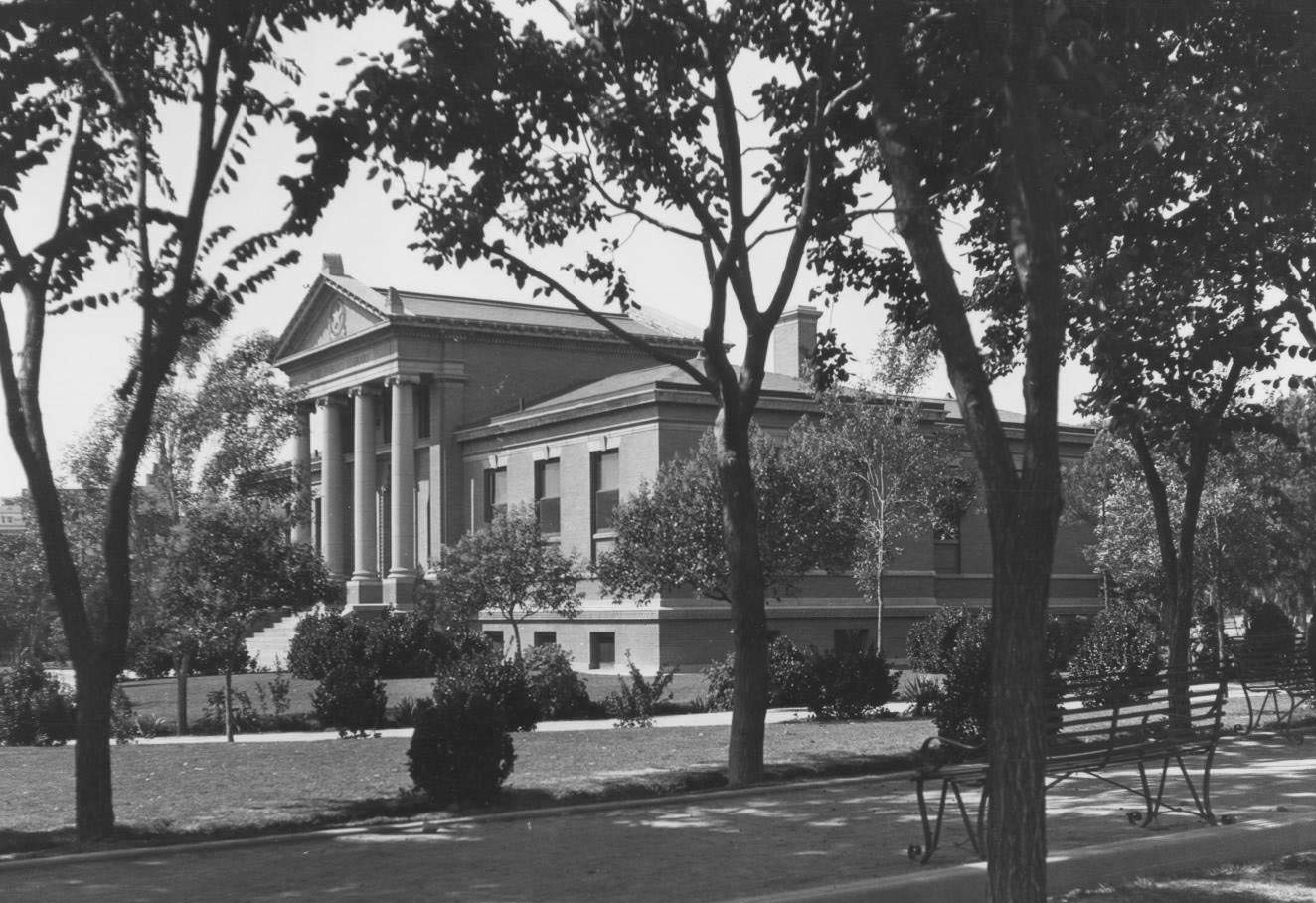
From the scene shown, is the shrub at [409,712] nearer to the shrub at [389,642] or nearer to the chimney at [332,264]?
the shrub at [389,642]

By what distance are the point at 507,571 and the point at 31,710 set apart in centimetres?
1191

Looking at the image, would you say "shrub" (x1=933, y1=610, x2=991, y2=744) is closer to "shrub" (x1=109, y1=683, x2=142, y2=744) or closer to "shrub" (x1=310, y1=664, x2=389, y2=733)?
"shrub" (x1=310, y1=664, x2=389, y2=733)

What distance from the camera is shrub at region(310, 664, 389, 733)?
21672 mm

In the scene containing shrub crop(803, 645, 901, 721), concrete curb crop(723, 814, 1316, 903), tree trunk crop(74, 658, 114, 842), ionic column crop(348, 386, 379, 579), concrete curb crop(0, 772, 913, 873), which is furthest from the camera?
ionic column crop(348, 386, 379, 579)

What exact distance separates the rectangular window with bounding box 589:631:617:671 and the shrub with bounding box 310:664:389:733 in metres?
16.7

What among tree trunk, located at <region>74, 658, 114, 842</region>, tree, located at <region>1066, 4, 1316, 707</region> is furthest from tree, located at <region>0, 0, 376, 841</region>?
tree, located at <region>1066, 4, 1316, 707</region>

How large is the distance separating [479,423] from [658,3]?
1393 inches

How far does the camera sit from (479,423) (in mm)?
46750

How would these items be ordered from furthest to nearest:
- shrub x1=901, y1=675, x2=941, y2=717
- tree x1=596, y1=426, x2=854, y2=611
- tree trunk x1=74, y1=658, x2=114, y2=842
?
tree x1=596, y1=426, x2=854, y2=611, shrub x1=901, y1=675, x2=941, y2=717, tree trunk x1=74, y1=658, x2=114, y2=842

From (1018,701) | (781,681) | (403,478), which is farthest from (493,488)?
(1018,701)

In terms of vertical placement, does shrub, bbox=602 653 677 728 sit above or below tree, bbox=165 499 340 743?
below

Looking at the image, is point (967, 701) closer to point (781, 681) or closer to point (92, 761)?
point (781, 681)

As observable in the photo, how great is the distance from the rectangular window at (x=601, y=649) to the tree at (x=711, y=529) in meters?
10.0

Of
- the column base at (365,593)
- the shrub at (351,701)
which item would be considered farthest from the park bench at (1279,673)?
the column base at (365,593)
